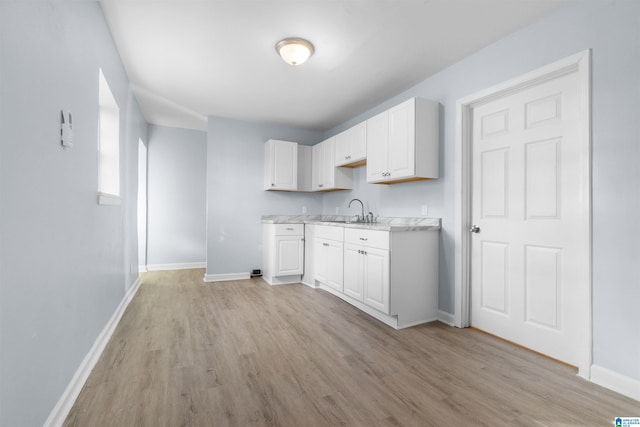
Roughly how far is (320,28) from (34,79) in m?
1.93

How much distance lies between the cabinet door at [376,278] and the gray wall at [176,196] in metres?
3.97

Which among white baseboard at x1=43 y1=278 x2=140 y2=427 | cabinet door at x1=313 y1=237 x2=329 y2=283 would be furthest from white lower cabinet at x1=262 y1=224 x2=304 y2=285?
→ white baseboard at x1=43 y1=278 x2=140 y2=427

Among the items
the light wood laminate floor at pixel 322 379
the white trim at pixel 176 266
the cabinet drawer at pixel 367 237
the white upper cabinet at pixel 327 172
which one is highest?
the white upper cabinet at pixel 327 172

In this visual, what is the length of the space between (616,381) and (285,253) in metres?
3.53

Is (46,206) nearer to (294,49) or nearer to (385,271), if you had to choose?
(294,49)

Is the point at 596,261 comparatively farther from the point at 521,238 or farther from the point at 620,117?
the point at 620,117

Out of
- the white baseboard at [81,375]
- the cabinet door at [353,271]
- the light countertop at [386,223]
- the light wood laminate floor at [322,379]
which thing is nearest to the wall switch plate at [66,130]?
the white baseboard at [81,375]

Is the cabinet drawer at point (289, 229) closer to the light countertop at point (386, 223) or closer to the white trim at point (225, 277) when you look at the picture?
the light countertop at point (386, 223)

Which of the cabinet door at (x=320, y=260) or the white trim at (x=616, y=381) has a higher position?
the cabinet door at (x=320, y=260)

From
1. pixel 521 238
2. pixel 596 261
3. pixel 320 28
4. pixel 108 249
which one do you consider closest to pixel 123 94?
pixel 108 249

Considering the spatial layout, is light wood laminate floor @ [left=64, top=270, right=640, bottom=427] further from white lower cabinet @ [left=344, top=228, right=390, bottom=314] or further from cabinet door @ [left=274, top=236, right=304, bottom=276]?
cabinet door @ [left=274, top=236, right=304, bottom=276]

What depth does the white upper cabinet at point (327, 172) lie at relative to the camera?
15.0ft

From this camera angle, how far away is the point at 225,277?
Result: 4.73 meters

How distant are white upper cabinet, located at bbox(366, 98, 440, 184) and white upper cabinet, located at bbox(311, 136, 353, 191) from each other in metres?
1.28
